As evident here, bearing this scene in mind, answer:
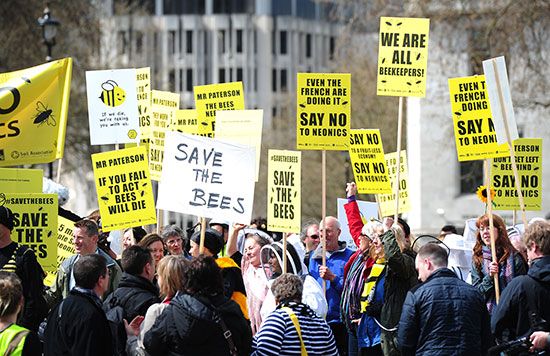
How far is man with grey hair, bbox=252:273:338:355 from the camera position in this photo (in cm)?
1030

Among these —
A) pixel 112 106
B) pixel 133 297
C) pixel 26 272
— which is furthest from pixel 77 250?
pixel 112 106

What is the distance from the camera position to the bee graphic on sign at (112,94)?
55.9 ft

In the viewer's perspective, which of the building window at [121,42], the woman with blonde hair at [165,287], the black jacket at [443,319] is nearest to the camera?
the woman with blonde hair at [165,287]

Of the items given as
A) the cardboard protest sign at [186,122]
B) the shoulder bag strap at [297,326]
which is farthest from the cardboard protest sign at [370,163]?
the shoulder bag strap at [297,326]

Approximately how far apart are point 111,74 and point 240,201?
15.3 ft

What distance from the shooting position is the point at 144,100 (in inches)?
712

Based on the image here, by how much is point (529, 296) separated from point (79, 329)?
3.64 meters

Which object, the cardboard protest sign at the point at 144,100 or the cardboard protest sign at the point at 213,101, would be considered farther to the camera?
the cardboard protest sign at the point at 144,100

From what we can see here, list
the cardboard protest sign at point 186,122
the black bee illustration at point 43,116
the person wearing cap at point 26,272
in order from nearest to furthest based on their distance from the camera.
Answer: the person wearing cap at point 26,272
the black bee illustration at point 43,116
the cardboard protest sign at point 186,122

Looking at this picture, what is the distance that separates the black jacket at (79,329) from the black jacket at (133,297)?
66 centimetres

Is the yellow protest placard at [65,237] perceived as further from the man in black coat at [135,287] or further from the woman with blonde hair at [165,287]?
the woman with blonde hair at [165,287]

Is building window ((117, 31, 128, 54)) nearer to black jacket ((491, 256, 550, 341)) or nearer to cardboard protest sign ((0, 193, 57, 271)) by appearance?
cardboard protest sign ((0, 193, 57, 271))

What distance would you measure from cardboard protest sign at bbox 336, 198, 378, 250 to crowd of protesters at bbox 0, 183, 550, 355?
12.4 feet

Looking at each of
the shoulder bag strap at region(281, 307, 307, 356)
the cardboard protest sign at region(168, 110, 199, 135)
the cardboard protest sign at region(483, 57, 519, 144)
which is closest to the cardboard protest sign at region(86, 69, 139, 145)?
the cardboard protest sign at region(168, 110, 199, 135)
